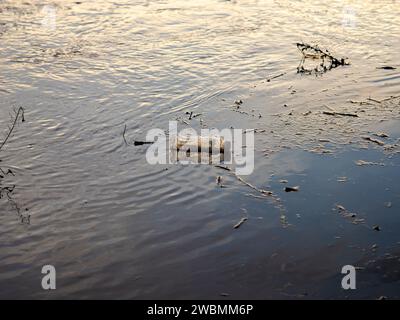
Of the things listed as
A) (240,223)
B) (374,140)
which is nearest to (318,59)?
(374,140)

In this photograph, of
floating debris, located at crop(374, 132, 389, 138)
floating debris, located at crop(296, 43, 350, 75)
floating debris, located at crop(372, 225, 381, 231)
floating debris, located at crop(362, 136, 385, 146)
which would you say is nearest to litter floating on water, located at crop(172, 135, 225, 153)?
floating debris, located at crop(362, 136, 385, 146)

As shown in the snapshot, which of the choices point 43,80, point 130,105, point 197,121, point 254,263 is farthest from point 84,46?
point 254,263

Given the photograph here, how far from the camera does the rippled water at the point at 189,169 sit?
15.7ft

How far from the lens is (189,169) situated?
21.5 ft

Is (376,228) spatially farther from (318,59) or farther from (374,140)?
(318,59)

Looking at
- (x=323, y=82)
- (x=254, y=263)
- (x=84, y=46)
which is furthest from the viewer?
(x=84, y=46)

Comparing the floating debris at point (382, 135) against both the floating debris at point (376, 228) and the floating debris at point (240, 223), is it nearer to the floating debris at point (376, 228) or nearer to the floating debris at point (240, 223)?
the floating debris at point (376, 228)

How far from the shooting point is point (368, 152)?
6.76 m

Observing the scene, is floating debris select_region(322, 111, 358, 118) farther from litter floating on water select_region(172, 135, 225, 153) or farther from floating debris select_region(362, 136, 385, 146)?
litter floating on water select_region(172, 135, 225, 153)

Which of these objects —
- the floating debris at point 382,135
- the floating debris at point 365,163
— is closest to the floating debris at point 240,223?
the floating debris at point 365,163

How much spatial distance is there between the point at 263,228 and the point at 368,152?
7.55 feet

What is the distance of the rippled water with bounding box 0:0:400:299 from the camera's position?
4.78m

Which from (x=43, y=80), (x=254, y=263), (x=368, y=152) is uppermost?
(x=43, y=80)

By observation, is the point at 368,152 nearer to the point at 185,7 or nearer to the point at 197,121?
the point at 197,121
